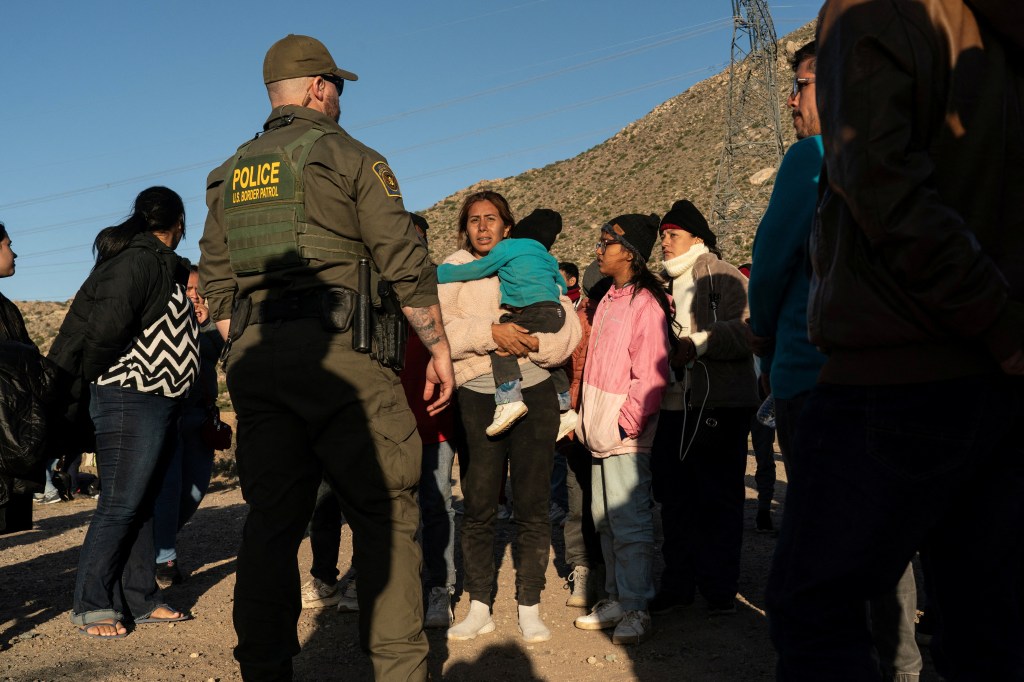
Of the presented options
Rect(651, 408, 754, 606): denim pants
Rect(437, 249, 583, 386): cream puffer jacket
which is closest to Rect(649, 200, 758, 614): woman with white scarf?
Rect(651, 408, 754, 606): denim pants

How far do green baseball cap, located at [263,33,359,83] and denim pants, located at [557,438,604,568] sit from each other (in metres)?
2.89

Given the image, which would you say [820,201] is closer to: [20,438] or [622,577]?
[622,577]

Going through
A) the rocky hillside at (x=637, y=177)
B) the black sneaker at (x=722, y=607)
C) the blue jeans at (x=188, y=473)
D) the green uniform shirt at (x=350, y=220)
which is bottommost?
the black sneaker at (x=722, y=607)

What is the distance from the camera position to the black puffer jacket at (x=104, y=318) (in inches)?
201

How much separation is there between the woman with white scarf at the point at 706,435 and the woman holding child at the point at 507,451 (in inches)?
29.7

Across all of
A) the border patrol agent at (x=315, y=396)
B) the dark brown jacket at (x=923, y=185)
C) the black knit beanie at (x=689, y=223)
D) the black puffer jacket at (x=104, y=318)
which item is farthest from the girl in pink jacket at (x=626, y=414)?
the dark brown jacket at (x=923, y=185)

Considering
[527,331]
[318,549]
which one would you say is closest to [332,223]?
[527,331]

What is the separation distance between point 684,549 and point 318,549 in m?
2.25

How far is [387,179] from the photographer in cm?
363

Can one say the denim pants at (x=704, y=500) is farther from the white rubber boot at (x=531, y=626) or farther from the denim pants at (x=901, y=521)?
the denim pants at (x=901, y=521)

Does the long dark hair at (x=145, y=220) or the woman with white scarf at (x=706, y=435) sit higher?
the long dark hair at (x=145, y=220)

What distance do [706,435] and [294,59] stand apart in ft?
9.86

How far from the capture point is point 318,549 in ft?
19.3

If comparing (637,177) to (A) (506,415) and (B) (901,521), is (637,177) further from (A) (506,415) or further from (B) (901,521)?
(B) (901,521)
